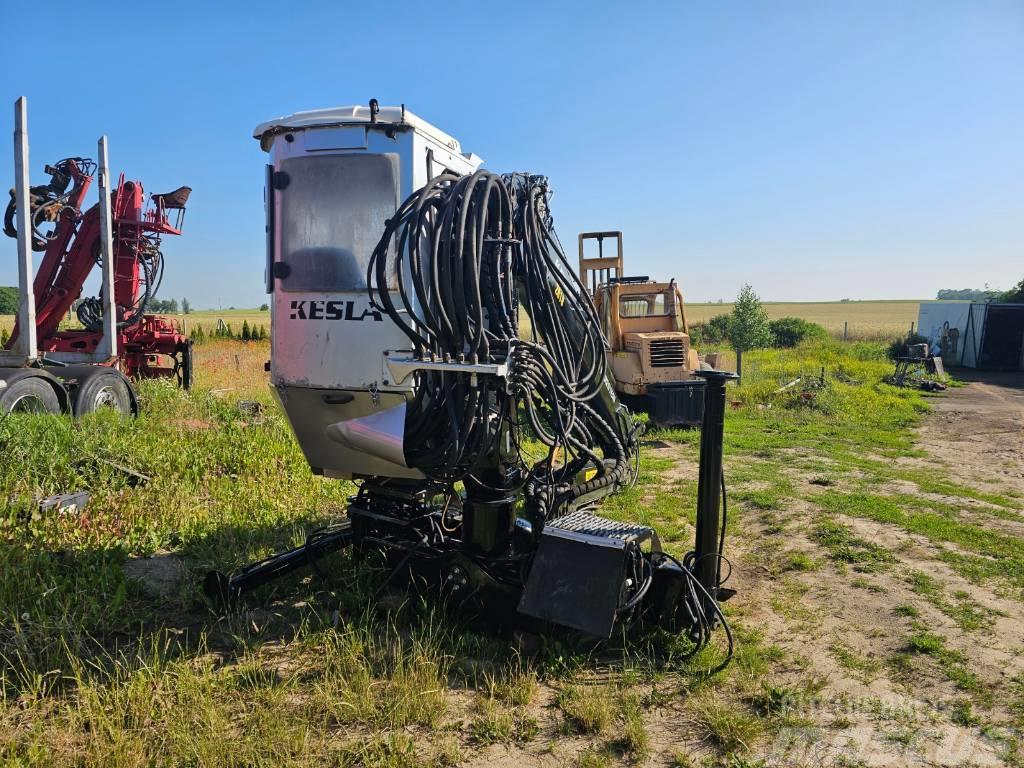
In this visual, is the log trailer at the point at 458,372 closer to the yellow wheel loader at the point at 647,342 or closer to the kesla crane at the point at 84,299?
the kesla crane at the point at 84,299

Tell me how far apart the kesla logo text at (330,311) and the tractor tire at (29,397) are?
5.43 metres

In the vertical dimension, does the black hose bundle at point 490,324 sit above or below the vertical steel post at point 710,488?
above

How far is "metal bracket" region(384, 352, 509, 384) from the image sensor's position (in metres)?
3.46

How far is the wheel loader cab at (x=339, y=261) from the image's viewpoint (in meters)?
4.24

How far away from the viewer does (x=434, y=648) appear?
159 inches

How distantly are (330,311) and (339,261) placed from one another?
32 centimetres

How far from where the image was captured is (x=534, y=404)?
13.0ft

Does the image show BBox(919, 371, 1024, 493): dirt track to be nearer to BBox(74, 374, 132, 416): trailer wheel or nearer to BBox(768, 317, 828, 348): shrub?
BBox(74, 374, 132, 416): trailer wheel

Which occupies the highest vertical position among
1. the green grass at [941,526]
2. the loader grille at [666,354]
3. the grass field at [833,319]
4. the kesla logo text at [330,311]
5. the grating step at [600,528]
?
the grass field at [833,319]

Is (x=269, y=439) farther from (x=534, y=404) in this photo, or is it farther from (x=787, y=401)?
(x=787, y=401)

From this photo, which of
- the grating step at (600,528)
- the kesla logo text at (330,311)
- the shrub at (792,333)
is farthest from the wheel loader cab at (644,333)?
the shrub at (792,333)

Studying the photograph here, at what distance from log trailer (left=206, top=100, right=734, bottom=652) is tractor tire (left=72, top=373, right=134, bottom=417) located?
5.79m

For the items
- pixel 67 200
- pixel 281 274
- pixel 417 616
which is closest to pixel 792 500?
pixel 417 616

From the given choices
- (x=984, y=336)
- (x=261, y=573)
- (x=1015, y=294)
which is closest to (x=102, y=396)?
(x=261, y=573)
